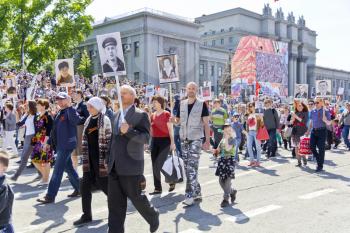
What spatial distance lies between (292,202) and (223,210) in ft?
4.22

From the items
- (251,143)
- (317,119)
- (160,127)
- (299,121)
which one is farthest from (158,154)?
(299,121)

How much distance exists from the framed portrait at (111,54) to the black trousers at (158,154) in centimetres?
258

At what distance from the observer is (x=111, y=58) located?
576 cm

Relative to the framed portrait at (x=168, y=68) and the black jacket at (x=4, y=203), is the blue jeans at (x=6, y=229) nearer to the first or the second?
the black jacket at (x=4, y=203)

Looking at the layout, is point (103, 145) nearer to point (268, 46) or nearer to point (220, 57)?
point (268, 46)

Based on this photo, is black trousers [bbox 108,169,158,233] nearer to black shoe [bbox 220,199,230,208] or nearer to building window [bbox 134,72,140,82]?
black shoe [bbox 220,199,230,208]

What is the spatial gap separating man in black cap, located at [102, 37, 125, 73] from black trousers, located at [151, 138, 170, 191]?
8.55ft

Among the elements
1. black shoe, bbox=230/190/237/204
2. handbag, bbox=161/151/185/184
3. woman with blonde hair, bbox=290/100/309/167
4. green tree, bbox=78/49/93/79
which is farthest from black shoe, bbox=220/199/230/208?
green tree, bbox=78/49/93/79

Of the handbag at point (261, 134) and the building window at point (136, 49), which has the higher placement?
the building window at point (136, 49)

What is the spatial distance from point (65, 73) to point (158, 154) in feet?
26.1

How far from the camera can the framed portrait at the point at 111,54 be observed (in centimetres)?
566

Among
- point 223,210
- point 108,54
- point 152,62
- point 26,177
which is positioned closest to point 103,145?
point 108,54

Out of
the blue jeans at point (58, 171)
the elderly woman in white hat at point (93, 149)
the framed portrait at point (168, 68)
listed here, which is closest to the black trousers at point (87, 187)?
the elderly woman in white hat at point (93, 149)

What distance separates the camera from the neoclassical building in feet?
187
